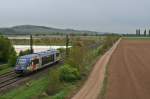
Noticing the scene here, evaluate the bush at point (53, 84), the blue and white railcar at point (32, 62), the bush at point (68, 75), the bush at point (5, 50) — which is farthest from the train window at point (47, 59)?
the bush at point (53, 84)

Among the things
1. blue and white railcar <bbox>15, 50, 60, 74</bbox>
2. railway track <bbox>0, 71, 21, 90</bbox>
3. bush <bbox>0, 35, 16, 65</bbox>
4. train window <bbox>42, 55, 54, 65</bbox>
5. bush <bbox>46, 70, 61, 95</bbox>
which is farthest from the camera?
bush <bbox>0, 35, 16, 65</bbox>

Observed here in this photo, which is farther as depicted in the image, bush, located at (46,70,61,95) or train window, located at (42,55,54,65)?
train window, located at (42,55,54,65)

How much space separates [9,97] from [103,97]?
7.50 m

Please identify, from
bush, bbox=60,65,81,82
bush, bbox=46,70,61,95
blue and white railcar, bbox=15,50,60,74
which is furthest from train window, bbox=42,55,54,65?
bush, bbox=46,70,61,95

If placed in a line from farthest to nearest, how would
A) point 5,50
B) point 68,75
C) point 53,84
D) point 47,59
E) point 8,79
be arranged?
point 5,50 < point 47,59 < point 8,79 < point 68,75 < point 53,84

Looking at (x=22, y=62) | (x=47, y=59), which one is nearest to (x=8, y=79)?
(x=22, y=62)

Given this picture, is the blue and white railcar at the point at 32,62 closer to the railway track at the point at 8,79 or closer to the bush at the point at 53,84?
the railway track at the point at 8,79

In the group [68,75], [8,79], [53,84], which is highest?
[53,84]

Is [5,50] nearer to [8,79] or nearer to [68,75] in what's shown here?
[8,79]

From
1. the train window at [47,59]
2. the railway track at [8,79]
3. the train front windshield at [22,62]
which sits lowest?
the railway track at [8,79]

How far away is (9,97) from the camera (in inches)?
1108

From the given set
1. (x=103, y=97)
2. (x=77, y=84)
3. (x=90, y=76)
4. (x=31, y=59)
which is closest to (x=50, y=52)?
(x=31, y=59)

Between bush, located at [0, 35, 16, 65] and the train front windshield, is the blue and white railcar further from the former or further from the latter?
bush, located at [0, 35, 16, 65]

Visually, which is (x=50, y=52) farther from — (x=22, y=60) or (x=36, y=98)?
(x=36, y=98)
